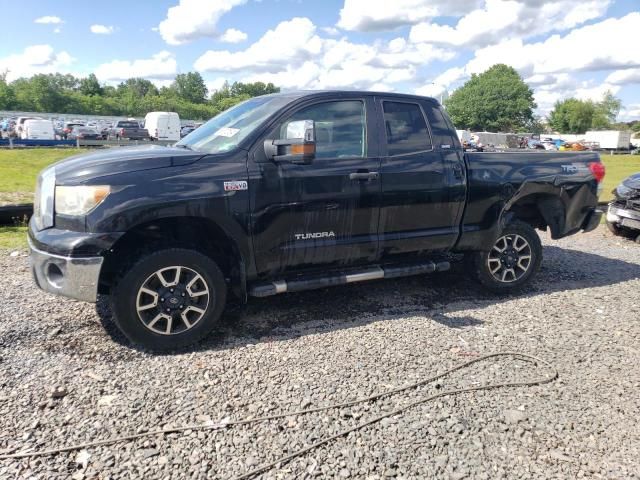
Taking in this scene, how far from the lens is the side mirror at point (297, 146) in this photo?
373 cm

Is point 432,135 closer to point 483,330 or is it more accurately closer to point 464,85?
point 483,330

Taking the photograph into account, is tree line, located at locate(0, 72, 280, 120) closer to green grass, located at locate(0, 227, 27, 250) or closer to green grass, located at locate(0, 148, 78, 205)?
green grass, located at locate(0, 148, 78, 205)

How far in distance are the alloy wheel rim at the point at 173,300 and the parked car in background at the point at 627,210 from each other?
7.31m

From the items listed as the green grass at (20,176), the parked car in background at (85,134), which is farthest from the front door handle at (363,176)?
the parked car in background at (85,134)

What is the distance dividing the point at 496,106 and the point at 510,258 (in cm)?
11125

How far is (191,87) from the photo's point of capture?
13538 centimetres

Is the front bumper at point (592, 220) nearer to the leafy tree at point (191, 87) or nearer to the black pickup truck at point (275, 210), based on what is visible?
the black pickup truck at point (275, 210)

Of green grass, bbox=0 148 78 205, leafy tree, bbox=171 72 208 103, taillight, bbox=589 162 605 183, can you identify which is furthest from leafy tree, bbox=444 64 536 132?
taillight, bbox=589 162 605 183

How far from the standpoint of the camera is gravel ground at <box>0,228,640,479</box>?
2623 mm

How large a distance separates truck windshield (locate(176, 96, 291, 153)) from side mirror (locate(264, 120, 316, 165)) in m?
0.30

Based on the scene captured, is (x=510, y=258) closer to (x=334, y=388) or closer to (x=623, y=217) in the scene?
(x=334, y=388)

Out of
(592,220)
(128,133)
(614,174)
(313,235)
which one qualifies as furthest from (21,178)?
(128,133)

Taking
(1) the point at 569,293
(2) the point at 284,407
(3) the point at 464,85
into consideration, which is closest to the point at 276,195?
(2) the point at 284,407

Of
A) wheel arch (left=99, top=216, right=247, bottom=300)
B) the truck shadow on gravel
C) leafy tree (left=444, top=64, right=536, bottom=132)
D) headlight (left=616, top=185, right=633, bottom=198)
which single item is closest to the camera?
wheel arch (left=99, top=216, right=247, bottom=300)
